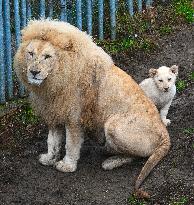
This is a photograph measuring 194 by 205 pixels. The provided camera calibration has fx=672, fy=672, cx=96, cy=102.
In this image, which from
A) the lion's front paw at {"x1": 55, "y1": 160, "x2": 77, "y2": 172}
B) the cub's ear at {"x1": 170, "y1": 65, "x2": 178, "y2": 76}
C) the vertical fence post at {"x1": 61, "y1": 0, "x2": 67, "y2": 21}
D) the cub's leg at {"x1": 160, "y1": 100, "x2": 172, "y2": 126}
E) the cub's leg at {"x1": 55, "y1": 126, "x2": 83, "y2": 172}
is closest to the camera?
the cub's leg at {"x1": 55, "y1": 126, "x2": 83, "y2": 172}

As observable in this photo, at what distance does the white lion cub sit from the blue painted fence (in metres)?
1.94

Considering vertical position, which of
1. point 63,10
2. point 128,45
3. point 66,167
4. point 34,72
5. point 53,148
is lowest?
point 66,167

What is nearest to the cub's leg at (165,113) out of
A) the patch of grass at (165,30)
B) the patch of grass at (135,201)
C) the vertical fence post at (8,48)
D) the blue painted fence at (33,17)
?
the patch of grass at (135,201)

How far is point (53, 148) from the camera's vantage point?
772cm

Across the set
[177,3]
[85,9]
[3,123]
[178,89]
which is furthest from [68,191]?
[177,3]

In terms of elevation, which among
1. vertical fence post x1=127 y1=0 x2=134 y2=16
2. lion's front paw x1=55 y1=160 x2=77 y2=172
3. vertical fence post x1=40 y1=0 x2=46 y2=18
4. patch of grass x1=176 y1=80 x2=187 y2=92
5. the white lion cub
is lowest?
lion's front paw x1=55 y1=160 x2=77 y2=172

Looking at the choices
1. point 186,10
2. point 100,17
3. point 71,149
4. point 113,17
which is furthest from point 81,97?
point 186,10

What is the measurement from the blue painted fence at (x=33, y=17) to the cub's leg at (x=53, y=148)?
174cm

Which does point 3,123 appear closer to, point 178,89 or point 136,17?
point 178,89

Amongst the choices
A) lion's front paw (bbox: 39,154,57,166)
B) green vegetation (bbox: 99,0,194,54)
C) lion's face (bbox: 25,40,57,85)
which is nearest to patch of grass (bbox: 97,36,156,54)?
green vegetation (bbox: 99,0,194,54)

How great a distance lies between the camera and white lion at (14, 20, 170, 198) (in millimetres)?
7035

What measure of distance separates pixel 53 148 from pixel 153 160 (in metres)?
1.19

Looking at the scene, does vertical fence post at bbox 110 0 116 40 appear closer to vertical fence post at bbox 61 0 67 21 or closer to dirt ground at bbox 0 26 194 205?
vertical fence post at bbox 61 0 67 21

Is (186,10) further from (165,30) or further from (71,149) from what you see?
(71,149)
